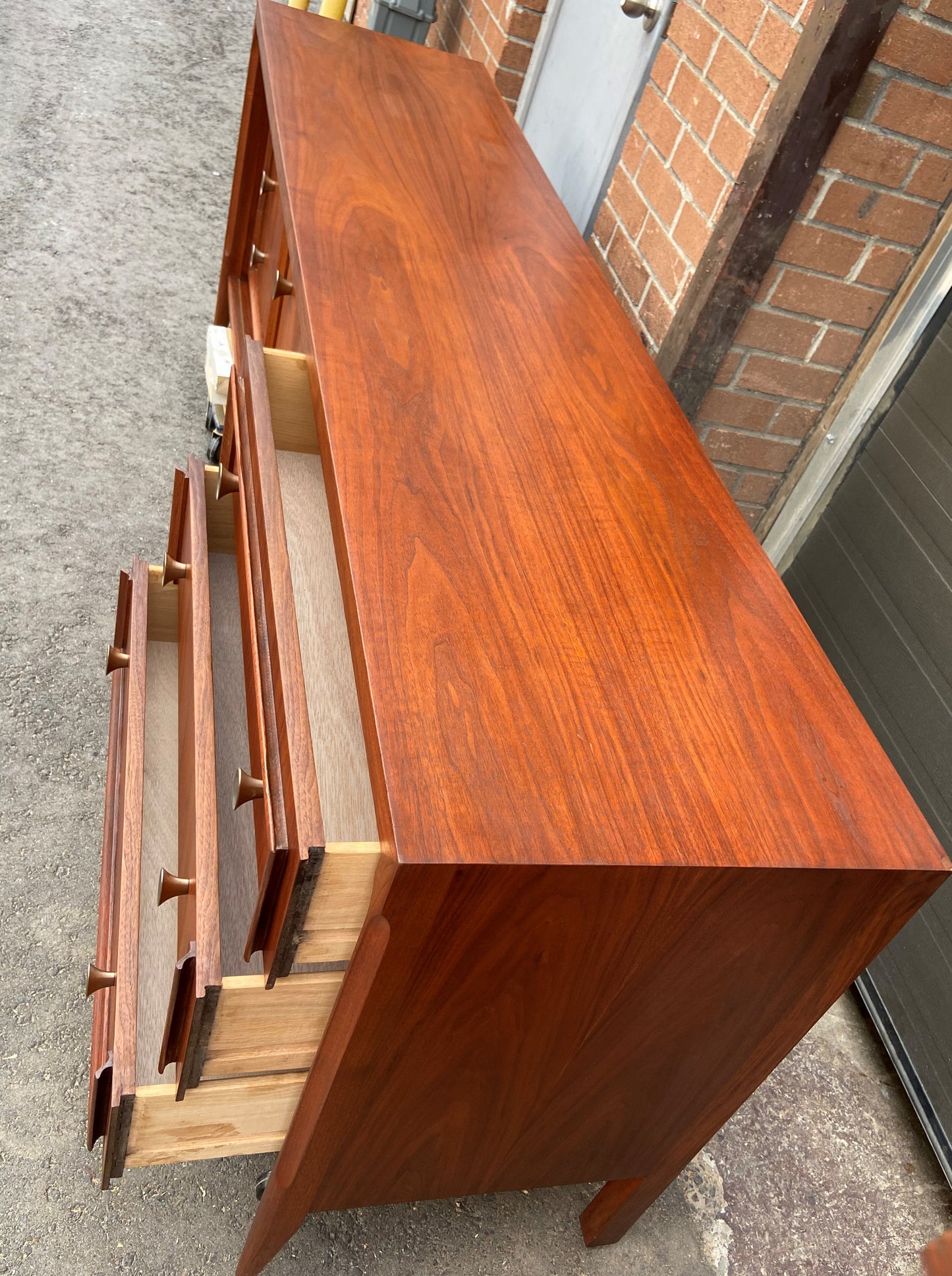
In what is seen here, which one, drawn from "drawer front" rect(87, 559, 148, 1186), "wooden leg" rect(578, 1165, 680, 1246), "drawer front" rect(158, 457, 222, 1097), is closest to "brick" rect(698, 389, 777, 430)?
"drawer front" rect(158, 457, 222, 1097)

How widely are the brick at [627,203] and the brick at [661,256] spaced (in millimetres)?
36

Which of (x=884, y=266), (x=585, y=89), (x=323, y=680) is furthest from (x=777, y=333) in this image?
(x=323, y=680)

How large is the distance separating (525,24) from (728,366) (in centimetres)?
155

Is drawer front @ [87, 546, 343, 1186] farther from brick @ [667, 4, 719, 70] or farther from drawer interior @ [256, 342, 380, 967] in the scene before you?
brick @ [667, 4, 719, 70]

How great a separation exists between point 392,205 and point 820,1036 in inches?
66.7

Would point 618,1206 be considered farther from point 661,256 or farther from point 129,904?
point 661,256

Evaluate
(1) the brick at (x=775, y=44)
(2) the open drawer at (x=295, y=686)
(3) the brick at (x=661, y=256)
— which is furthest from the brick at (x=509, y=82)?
(2) the open drawer at (x=295, y=686)

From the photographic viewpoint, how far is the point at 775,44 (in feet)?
5.18

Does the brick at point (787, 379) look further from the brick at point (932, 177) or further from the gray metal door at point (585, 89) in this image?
the gray metal door at point (585, 89)

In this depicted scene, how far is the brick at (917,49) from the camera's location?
151cm

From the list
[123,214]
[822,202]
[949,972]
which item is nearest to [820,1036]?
[949,972]

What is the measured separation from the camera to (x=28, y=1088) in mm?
1438

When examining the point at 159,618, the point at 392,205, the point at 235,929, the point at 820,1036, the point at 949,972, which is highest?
the point at 392,205

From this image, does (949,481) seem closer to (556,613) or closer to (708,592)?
(708,592)
